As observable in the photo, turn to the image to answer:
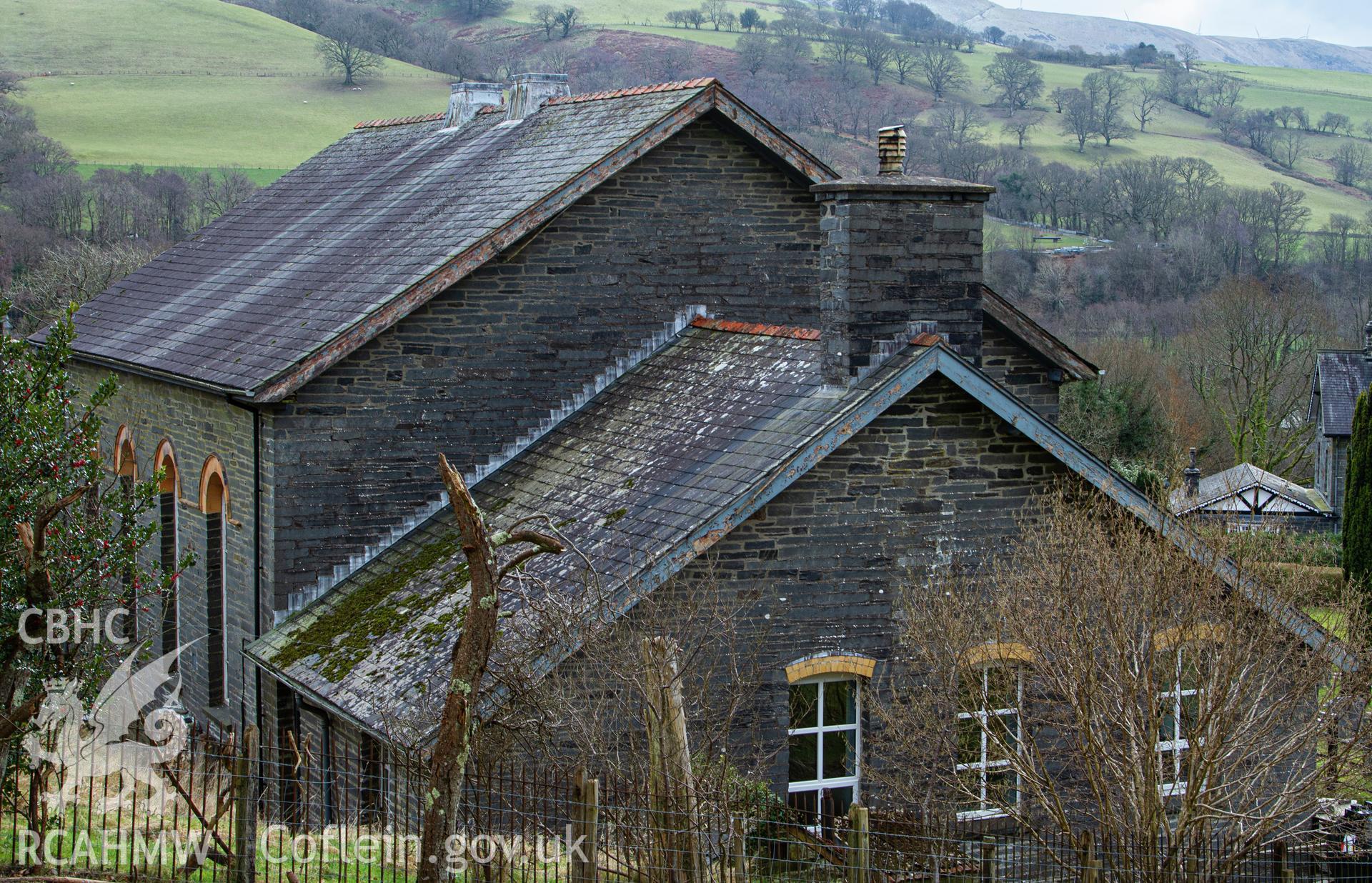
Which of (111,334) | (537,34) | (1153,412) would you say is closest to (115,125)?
(537,34)

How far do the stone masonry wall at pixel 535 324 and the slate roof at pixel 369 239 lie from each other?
1.56 feet

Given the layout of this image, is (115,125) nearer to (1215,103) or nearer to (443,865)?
(443,865)

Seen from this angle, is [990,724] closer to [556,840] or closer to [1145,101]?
[556,840]

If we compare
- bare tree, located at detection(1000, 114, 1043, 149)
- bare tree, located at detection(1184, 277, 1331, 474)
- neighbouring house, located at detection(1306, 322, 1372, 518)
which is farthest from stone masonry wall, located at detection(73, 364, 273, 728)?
bare tree, located at detection(1000, 114, 1043, 149)

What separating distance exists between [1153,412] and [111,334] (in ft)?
111

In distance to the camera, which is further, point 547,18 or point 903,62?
point 547,18

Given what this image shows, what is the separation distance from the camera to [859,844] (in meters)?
9.35

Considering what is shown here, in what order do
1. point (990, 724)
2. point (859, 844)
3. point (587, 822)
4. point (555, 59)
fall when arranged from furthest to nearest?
point (555, 59) < point (990, 724) < point (587, 822) < point (859, 844)

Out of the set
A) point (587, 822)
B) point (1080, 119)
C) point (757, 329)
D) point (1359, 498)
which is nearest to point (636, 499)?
point (757, 329)

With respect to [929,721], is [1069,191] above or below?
above

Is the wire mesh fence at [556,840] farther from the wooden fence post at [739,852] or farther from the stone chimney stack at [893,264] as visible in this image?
the stone chimney stack at [893,264]

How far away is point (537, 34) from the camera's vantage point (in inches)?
5261

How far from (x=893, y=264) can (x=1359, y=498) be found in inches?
934

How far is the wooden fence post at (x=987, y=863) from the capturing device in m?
10.4
